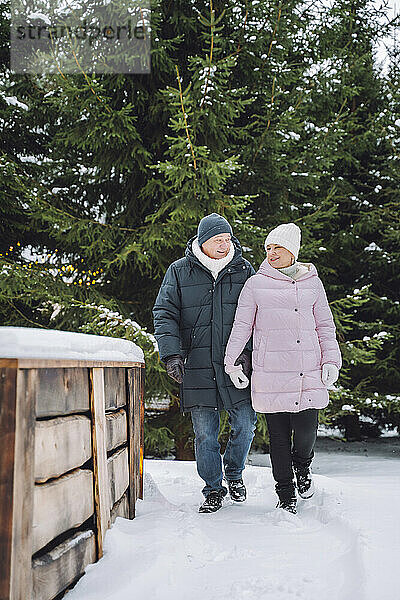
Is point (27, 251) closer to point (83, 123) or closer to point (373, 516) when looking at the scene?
point (83, 123)

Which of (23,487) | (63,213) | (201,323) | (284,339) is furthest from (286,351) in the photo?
(63,213)

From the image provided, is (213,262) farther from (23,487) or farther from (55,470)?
(23,487)

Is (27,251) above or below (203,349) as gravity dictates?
above

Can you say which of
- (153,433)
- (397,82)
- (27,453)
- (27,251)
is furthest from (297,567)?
(397,82)

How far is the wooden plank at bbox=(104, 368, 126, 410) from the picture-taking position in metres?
2.54

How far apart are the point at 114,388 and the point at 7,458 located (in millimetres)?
1323

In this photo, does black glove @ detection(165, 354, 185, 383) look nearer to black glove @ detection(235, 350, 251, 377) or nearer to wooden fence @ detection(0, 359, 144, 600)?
black glove @ detection(235, 350, 251, 377)

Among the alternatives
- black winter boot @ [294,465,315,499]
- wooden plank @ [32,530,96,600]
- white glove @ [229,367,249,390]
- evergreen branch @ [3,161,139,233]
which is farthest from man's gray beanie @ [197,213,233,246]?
evergreen branch @ [3,161,139,233]

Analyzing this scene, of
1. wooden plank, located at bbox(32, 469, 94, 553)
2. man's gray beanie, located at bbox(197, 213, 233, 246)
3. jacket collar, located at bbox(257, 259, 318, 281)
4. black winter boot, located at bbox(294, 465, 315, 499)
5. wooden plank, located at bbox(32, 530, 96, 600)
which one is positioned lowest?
black winter boot, located at bbox(294, 465, 315, 499)

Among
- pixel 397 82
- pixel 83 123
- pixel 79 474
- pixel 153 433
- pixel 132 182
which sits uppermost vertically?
pixel 397 82

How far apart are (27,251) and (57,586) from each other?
6692mm

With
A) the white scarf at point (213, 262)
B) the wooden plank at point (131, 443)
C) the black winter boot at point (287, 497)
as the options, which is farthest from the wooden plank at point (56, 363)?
the black winter boot at point (287, 497)

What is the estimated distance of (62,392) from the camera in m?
1.84

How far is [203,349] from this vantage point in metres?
3.49
